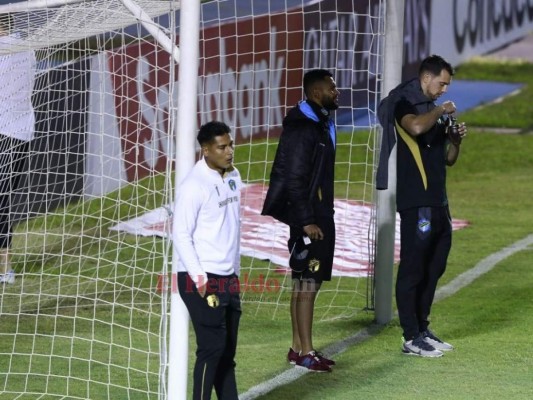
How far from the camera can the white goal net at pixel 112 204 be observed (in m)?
7.98

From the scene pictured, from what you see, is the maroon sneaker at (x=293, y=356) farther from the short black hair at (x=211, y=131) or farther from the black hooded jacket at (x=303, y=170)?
the short black hair at (x=211, y=131)

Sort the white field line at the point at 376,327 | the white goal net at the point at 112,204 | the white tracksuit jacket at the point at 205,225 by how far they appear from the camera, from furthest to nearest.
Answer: the white goal net at the point at 112,204 → the white field line at the point at 376,327 → the white tracksuit jacket at the point at 205,225

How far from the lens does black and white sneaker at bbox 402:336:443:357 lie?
8.54 m

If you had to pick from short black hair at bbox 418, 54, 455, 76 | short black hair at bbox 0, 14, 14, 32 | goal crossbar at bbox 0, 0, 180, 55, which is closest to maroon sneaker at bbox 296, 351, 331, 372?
short black hair at bbox 418, 54, 455, 76

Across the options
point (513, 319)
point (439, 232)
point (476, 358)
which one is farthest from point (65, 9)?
point (513, 319)

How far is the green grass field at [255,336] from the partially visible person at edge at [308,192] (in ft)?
1.13

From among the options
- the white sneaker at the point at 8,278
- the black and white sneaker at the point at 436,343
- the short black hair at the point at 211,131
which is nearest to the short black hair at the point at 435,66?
the black and white sneaker at the point at 436,343

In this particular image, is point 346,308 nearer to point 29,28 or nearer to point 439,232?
point 439,232

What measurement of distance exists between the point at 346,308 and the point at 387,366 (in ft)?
6.08

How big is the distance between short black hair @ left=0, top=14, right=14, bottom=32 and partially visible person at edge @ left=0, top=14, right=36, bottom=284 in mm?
636

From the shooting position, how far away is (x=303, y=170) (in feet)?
26.7

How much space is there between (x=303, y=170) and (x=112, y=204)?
354cm

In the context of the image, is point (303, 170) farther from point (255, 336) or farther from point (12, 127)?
point (12, 127)

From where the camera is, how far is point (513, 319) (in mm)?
9617
